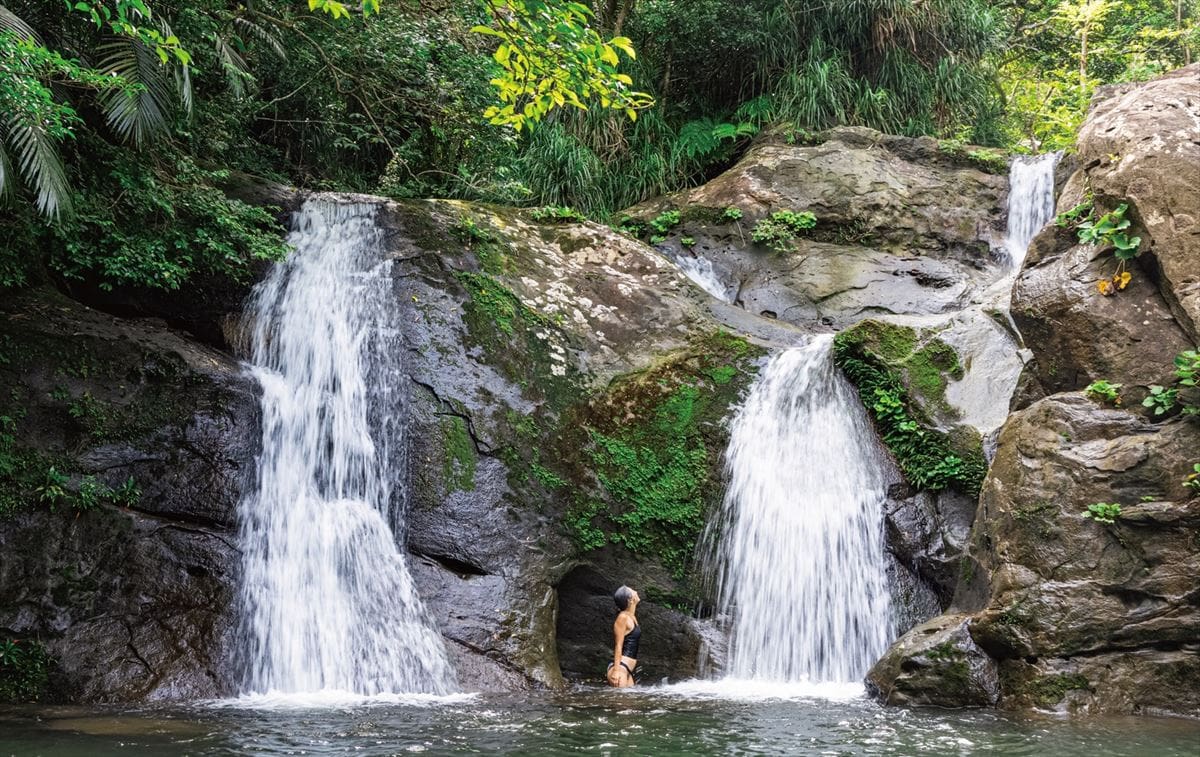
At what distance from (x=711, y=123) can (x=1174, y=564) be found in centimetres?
1209

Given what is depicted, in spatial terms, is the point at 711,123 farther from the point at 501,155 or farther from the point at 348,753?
the point at 348,753

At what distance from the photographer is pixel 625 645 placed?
8.59 m

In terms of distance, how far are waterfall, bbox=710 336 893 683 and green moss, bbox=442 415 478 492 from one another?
2.55 metres

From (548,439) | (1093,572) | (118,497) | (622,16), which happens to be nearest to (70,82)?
(118,497)

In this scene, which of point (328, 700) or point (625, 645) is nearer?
point (328, 700)

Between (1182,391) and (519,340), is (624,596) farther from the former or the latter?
(1182,391)

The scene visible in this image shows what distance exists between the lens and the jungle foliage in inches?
278

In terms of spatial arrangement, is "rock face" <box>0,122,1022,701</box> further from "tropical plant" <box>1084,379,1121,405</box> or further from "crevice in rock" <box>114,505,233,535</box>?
"tropical plant" <box>1084,379,1121,405</box>

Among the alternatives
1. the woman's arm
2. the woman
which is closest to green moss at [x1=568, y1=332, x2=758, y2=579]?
the woman

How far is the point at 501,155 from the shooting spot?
13227mm

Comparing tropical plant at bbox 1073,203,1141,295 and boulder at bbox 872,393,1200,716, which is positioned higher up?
tropical plant at bbox 1073,203,1141,295

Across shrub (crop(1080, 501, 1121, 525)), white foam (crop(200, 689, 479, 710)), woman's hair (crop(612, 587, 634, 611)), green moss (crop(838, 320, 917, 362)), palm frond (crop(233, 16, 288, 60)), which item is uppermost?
palm frond (crop(233, 16, 288, 60))

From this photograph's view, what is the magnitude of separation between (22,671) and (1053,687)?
7.54m

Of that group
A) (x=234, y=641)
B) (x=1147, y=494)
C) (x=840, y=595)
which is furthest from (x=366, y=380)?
(x=1147, y=494)
